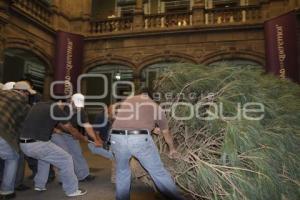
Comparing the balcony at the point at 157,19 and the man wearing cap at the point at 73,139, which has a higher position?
the balcony at the point at 157,19

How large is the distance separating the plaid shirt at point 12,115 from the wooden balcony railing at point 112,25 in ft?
33.6

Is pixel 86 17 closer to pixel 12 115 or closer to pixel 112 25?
pixel 112 25

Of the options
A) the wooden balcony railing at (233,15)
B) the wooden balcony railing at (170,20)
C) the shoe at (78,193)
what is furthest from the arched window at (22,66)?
the shoe at (78,193)

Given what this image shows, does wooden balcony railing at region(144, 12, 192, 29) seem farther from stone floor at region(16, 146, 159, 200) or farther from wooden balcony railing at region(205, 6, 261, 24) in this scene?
stone floor at region(16, 146, 159, 200)

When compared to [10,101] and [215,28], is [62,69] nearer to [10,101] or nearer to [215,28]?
[215,28]

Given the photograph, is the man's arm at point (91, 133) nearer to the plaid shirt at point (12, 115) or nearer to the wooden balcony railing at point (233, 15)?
the plaid shirt at point (12, 115)

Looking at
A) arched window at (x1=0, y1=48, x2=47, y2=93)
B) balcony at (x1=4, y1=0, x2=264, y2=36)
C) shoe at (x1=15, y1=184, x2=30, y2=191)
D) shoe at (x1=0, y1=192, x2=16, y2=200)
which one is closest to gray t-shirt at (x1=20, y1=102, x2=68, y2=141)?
shoe at (x1=0, y1=192, x2=16, y2=200)

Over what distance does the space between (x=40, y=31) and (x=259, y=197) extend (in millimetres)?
11666

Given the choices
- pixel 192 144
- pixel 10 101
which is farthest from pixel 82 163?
pixel 192 144

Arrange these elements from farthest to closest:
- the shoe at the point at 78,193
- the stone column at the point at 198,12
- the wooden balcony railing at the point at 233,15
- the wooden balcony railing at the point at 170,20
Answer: the wooden balcony railing at the point at 170,20
the stone column at the point at 198,12
the wooden balcony railing at the point at 233,15
the shoe at the point at 78,193

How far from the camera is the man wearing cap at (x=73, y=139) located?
5.30 metres

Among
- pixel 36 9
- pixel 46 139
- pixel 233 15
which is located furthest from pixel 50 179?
pixel 233 15

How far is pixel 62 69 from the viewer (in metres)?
13.7

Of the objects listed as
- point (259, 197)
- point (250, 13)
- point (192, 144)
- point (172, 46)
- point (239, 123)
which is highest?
point (250, 13)
